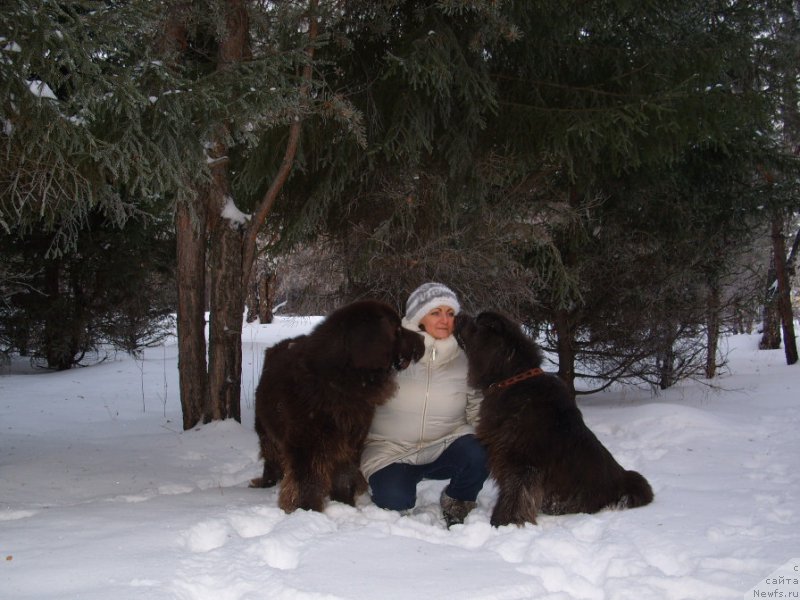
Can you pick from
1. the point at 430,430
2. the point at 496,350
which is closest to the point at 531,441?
the point at 496,350

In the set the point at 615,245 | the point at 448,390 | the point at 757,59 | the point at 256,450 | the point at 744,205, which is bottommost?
the point at 256,450

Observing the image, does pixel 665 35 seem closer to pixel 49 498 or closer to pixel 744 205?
pixel 744 205

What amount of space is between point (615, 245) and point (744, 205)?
62.1 inches

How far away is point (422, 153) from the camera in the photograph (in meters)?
5.59

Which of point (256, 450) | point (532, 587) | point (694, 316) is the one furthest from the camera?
point (694, 316)

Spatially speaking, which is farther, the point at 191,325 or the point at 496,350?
the point at 191,325

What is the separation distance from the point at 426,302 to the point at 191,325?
3.13 metres

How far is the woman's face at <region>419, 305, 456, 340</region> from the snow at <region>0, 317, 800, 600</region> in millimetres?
1060

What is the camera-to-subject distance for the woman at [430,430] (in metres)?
3.63

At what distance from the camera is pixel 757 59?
20.6 ft

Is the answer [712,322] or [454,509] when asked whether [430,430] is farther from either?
[712,322]

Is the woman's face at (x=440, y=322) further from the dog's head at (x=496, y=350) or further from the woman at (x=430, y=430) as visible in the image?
the dog's head at (x=496, y=350)

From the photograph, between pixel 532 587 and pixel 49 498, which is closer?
pixel 532 587

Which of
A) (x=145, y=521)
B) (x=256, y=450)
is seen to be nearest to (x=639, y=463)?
(x=256, y=450)
